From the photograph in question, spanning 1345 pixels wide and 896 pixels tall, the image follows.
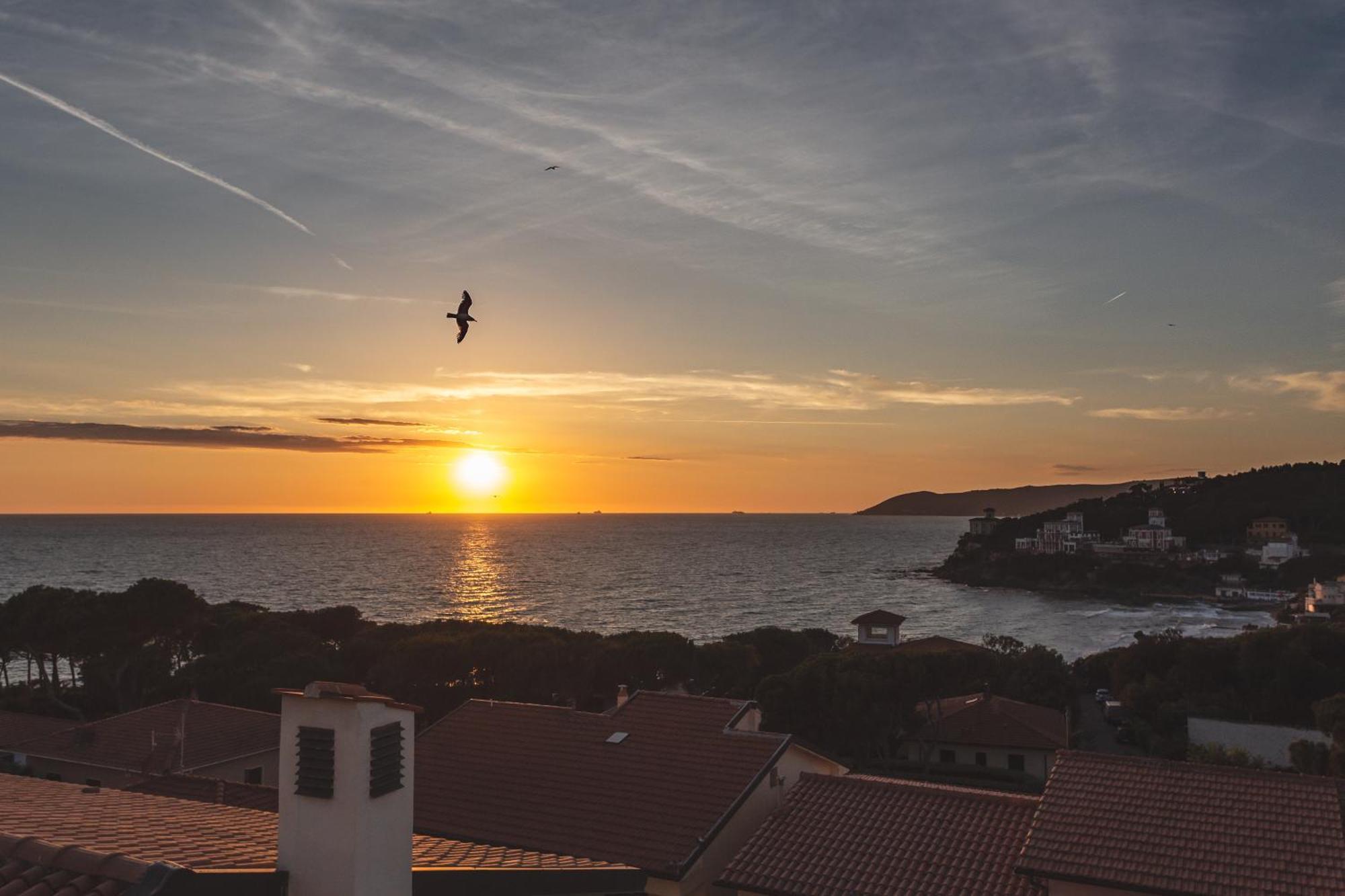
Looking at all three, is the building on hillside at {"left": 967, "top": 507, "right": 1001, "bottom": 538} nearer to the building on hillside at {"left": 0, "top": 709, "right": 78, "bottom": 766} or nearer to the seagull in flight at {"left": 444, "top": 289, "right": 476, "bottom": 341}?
the building on hillside at {"left": 0, "top": 709, "right": 78, "bottom": 766}

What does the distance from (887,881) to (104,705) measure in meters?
36.6

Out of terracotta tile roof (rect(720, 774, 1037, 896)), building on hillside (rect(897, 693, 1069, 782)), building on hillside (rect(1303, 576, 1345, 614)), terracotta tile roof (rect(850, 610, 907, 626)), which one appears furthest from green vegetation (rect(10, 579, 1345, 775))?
building on hillside (rect(1303, 576, 1345, 614))

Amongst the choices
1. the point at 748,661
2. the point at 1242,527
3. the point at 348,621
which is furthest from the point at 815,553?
the point at 748,661

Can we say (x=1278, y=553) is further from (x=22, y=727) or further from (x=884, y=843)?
(x=22, y=727)

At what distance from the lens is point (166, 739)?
2291cm

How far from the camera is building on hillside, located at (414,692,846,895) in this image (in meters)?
13.2

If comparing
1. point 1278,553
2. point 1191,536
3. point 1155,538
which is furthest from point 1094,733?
point 1191,536

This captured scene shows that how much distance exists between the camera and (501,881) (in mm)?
6859

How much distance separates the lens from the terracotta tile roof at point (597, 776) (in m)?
13.4

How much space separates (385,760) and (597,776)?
9.21 metres

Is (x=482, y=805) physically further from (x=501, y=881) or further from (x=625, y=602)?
(x=625, y=602)

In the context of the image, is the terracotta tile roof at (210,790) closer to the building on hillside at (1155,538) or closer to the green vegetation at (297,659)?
the green vegetation at (297,659)

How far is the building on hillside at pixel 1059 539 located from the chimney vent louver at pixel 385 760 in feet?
500

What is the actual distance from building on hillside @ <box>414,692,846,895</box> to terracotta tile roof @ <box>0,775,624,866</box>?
14.9 feet
